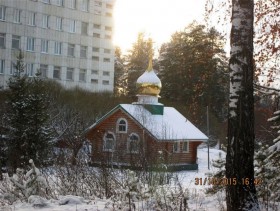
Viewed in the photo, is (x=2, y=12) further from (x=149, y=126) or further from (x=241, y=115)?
(x=241, y=115)

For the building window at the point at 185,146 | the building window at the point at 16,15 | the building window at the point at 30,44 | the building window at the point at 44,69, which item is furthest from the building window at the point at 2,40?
the building window at the point at 185,146

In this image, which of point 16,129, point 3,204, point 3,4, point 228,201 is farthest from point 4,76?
point 228,201

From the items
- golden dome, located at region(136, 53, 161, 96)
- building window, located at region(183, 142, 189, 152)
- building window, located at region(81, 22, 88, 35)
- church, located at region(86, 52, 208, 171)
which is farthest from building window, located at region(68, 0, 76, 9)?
building window, located at region(183, 142, 189, 152)

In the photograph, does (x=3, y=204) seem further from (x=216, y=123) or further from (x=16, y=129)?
(x=216, y=123)

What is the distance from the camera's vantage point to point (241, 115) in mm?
7188

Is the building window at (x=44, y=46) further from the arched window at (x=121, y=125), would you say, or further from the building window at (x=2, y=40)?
the arched window at (x=121, y=125)

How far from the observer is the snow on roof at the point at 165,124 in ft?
92.0

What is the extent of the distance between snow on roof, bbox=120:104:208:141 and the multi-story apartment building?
15.9m

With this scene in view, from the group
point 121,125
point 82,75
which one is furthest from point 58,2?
point 121,125

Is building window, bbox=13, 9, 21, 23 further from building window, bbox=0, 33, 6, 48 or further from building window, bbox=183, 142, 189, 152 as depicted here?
building window, bbox=183, 142, 189, 152

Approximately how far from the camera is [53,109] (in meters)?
32.2

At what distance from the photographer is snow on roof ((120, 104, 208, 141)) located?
28034 millimetres

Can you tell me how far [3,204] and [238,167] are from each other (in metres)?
4.58

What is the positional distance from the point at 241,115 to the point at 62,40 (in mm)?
41967
